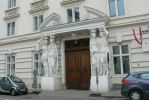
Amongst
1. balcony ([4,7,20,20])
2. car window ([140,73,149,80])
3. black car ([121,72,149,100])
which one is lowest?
black car ([121,72,149,100])

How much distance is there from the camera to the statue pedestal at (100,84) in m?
19.0

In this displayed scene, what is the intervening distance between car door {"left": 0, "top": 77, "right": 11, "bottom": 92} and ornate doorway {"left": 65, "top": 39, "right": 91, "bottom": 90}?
5.01 metres

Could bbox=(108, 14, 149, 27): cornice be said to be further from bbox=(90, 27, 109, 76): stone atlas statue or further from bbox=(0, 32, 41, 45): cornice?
bbox=(0, 32, 41, 45): cornice

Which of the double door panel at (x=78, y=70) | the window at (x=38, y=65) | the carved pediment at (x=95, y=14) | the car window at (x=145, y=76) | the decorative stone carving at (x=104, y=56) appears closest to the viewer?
the car window at (x=145, y=76)

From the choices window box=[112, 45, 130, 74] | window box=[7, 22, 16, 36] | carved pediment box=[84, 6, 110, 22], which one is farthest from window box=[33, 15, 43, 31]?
window box=[112, 45, 130, 74]

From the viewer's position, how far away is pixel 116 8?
66.5 ft

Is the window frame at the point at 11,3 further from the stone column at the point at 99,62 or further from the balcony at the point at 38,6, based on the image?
the stone column at the point at 99,62

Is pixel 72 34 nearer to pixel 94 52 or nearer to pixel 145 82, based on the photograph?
pixel 94 52

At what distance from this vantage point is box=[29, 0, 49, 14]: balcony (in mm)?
24569

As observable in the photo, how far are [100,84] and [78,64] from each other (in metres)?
3.58

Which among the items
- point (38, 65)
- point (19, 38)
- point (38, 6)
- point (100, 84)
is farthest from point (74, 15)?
point (19, 38)

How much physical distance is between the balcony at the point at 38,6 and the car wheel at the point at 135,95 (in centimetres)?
1302

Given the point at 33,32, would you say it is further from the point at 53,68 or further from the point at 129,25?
the point at 129,25

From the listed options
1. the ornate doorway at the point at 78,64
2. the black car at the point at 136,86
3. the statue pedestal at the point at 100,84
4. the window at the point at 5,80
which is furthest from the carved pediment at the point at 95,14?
the window at the point at 5,80
